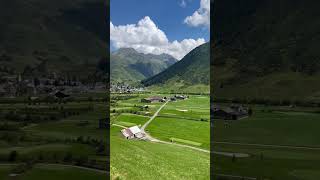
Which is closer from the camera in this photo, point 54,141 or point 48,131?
point 54,141

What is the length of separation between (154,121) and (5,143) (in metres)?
41.8

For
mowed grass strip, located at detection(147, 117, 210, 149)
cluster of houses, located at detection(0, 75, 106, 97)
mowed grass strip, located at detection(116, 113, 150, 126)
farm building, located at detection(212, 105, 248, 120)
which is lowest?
mowed grass strip, located at detection(147, 117, 210, 149)

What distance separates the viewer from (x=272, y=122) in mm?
76562

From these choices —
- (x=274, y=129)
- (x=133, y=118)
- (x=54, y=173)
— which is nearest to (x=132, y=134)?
(x=274, y=129)

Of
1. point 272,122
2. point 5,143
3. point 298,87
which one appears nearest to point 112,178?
point 5,143

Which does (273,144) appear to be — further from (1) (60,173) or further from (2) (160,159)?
(1) (60,173)

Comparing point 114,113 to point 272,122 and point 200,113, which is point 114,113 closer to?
point 200,113

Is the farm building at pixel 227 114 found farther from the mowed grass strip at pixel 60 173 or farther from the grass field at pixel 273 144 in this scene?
the mowed grass strip at pixel 60 173

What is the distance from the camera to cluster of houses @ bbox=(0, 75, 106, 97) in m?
125

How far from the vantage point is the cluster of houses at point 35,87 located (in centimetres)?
12499

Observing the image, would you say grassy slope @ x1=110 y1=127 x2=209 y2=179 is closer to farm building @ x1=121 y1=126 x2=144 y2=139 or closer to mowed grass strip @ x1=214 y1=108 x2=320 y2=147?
mowed grass strip @ x1=214 y1=108 x2=320 y2=147

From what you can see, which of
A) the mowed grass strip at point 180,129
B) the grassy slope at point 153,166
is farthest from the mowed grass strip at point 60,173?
the mowed grass strip at point 180,129

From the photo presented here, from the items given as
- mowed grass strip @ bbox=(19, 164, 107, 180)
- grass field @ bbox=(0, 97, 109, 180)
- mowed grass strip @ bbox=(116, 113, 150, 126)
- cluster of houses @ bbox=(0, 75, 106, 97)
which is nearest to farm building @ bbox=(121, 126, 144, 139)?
grass field @ bbox=(0, 97, 109, 180)

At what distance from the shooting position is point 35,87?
137m
